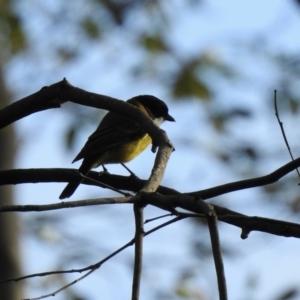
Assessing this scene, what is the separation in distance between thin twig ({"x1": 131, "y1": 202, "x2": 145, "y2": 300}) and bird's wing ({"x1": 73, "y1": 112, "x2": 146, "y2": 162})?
3.65 metres

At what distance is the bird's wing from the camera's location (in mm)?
6308

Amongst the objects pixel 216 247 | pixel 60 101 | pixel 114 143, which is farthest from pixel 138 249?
pixel 114 143

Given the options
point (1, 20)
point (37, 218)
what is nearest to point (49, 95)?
point (1, 20)

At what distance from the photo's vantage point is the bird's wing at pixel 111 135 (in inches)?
248

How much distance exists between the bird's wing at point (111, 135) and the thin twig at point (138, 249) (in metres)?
3.65

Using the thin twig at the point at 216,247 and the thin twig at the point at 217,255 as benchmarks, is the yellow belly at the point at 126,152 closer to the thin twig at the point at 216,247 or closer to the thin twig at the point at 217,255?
the thin twig at the point at 216,247

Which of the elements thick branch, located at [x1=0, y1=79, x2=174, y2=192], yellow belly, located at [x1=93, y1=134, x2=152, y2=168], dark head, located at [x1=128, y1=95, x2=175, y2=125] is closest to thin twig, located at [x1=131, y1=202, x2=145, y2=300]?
thick branch, located at [x1=0, y1=79, x2=174, y2=192]

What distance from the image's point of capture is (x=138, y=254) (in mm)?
2459

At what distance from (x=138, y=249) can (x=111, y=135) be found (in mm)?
4223

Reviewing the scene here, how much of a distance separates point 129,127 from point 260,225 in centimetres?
396

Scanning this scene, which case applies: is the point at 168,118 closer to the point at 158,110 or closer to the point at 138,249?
the point at 158,110

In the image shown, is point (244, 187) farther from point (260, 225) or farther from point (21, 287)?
point (21, 287)

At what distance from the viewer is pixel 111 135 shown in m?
6.66

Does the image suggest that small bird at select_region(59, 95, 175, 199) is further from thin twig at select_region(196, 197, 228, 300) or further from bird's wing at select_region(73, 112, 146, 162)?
thin twig at select_region(196, 197, 228, 300)
